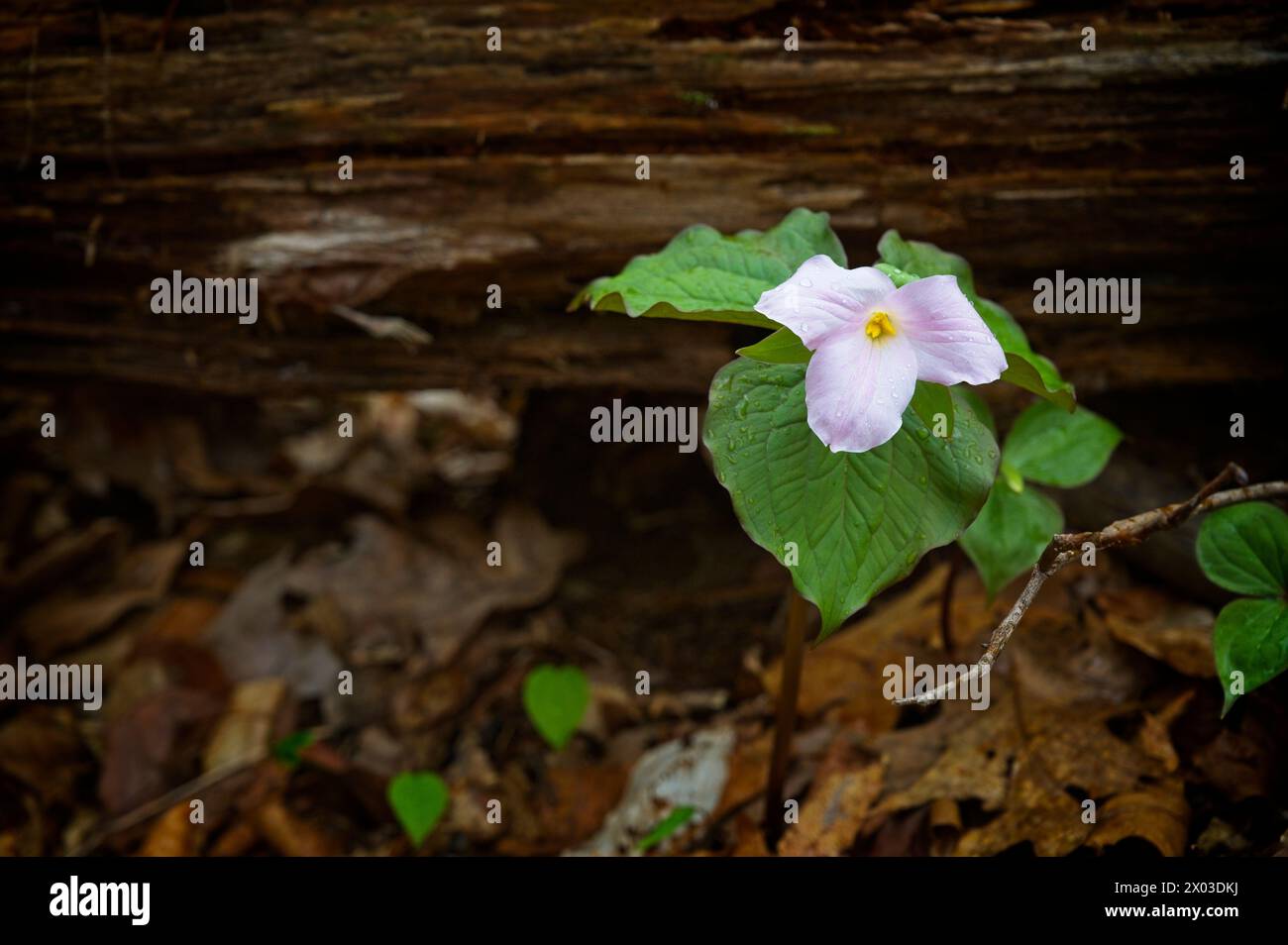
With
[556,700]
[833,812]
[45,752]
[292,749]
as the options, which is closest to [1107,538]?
[833,812]

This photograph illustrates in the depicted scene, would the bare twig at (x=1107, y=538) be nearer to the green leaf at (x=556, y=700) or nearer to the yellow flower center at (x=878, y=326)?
the yellow flower center at (x=878, y=326)

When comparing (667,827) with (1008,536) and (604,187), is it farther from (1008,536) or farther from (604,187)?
(604,187)

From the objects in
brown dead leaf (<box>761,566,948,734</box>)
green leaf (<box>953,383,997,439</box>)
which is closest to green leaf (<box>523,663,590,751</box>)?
brown dead leaf (<box>761,566,948,734</box>)

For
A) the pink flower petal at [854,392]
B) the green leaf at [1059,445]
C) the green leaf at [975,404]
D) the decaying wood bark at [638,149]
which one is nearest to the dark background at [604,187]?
the decaying wood bark at [638,149]

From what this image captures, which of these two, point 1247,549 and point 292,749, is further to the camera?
point 292,749

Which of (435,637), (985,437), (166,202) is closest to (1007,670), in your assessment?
(985,437)

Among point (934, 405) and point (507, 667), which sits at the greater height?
point (934, 405)
